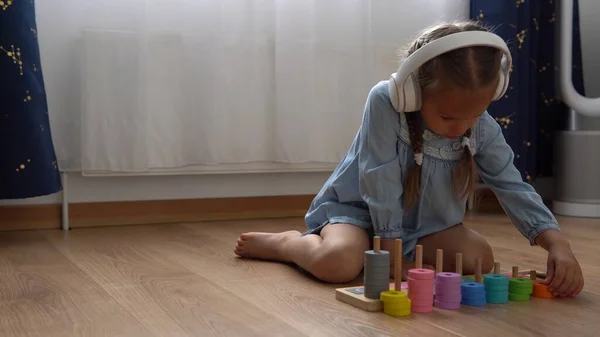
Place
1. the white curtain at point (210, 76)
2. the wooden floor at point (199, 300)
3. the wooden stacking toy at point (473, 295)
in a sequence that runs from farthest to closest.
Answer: the white curtain at point (210, 76), the wooden stacking toy at point (473, 295), the wooden floor at point (199, 300)

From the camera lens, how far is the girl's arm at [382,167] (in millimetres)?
1215

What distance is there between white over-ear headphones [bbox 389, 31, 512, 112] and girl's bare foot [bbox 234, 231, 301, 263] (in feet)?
1.28

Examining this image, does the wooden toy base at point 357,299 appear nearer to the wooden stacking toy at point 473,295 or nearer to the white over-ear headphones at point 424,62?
the wooden stacking toy at point 473,295

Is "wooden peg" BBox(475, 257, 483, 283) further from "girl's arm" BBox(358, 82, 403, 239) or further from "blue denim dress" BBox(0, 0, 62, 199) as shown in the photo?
"blue denim dress" BBox(0, 0, 62, 199)

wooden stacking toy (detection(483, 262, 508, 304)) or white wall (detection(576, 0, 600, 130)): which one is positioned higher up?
white wall (detection(576, 0, 600, 130))

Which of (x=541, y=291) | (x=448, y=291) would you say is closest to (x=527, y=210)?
(x=541, y=291)

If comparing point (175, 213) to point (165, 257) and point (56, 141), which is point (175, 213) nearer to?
point (56, 141)

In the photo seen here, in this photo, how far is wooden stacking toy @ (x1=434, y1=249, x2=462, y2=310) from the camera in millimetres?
1030

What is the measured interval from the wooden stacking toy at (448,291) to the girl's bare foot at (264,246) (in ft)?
1.36

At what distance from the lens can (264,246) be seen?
1440 mm

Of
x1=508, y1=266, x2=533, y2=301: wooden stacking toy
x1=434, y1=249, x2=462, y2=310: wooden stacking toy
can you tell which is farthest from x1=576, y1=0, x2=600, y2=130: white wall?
x1=434, y1=249, x2=462, y2=310: wooden stacking toy

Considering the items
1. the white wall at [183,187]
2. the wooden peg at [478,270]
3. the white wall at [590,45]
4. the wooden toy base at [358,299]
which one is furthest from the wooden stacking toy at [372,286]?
the white wall at [590,45]

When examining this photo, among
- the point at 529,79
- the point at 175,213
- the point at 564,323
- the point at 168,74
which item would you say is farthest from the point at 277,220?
the point at 564,323

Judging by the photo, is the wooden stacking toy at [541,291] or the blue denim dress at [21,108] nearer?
the wooden stacking toy at [541,291]
